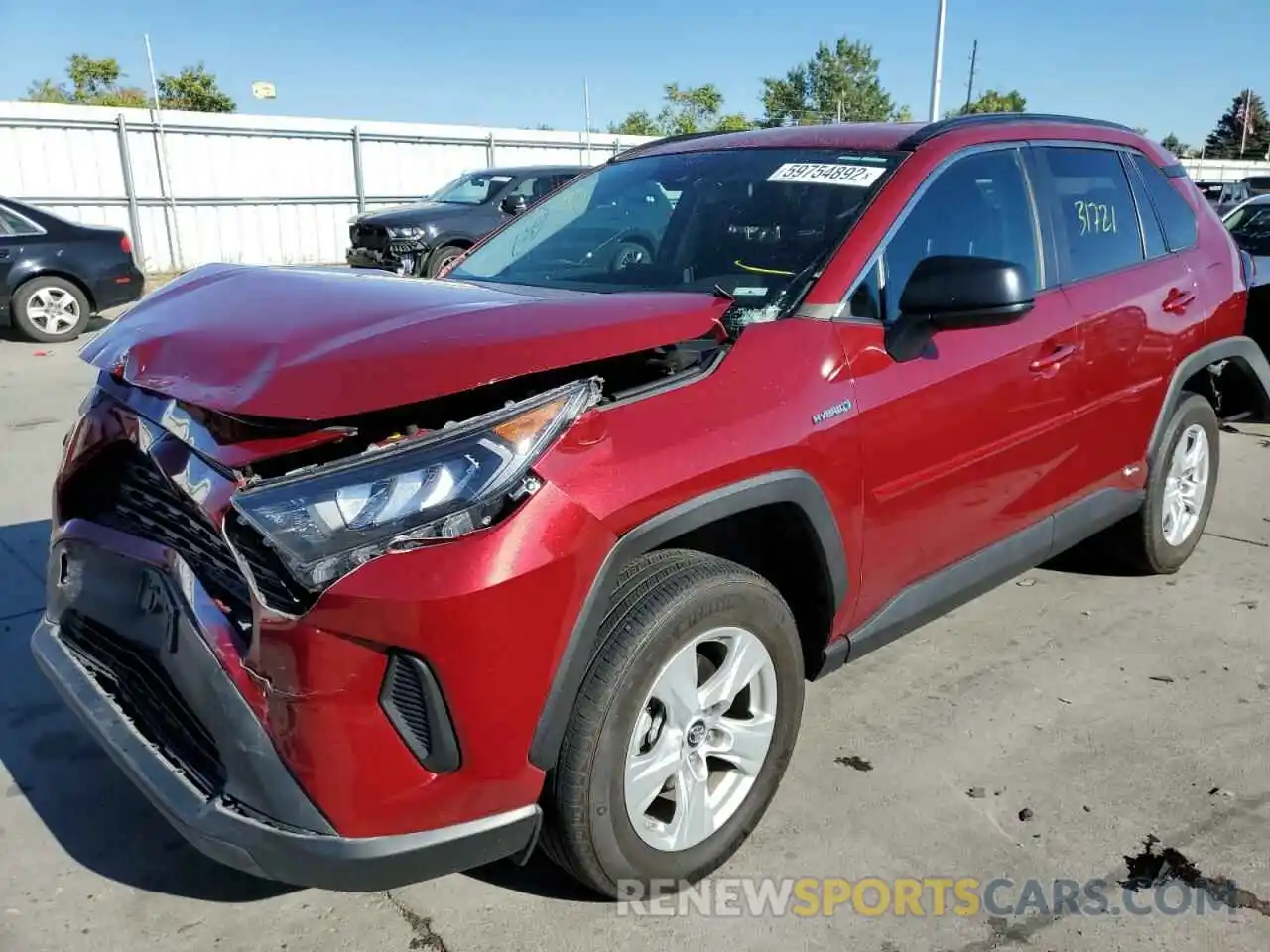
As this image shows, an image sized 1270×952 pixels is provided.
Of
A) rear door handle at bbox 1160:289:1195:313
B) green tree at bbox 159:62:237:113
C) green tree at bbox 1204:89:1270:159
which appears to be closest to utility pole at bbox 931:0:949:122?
rear door handle at bbox 1160:289:1195:313

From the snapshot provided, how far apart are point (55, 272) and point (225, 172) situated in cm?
997

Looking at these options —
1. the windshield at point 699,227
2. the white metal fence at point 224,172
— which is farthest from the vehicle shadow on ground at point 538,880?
the white metal fence at point 224,172

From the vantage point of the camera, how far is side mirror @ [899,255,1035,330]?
2.67 meters

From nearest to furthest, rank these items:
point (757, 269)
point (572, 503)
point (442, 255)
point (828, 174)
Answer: point (572, 503)
point (757, 269)
point (828, 174)
point (442, 255)

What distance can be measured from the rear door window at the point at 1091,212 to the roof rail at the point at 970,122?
0.44 feet

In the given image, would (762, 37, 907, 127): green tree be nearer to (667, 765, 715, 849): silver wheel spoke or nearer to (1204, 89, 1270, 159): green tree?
(1204, 89, 1270, 159): green tree

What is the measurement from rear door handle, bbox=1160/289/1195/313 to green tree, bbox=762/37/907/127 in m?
72.2

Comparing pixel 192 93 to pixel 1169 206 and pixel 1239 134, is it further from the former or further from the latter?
pixel 1239 134

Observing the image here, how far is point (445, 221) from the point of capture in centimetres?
1380

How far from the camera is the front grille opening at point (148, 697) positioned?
82.0 inches

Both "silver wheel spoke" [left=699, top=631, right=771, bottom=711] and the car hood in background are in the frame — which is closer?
"silver wheel spoke" [left=699, top=631, right=771, bottom=711]

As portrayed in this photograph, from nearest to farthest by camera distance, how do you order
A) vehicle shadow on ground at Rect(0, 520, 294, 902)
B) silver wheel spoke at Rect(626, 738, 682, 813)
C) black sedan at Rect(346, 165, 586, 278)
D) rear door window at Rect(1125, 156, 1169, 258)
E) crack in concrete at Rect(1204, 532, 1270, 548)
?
silver wheel spoke at Rect(626, 738, 682, 813)
vehicle shadow on ground at Rect(0, 520, 294, 902)
rear door window at Rect(1125, 156, 1169, 258)
crack in concrete at Rect(1204, 532, 1270, 548)
black sedan at Rect(346, 165, 586, 278)

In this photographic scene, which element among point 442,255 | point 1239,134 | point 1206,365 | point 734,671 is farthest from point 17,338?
point 1239,134

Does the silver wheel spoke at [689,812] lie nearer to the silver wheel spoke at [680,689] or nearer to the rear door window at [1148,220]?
the silver wheel spoke at [680,689]
